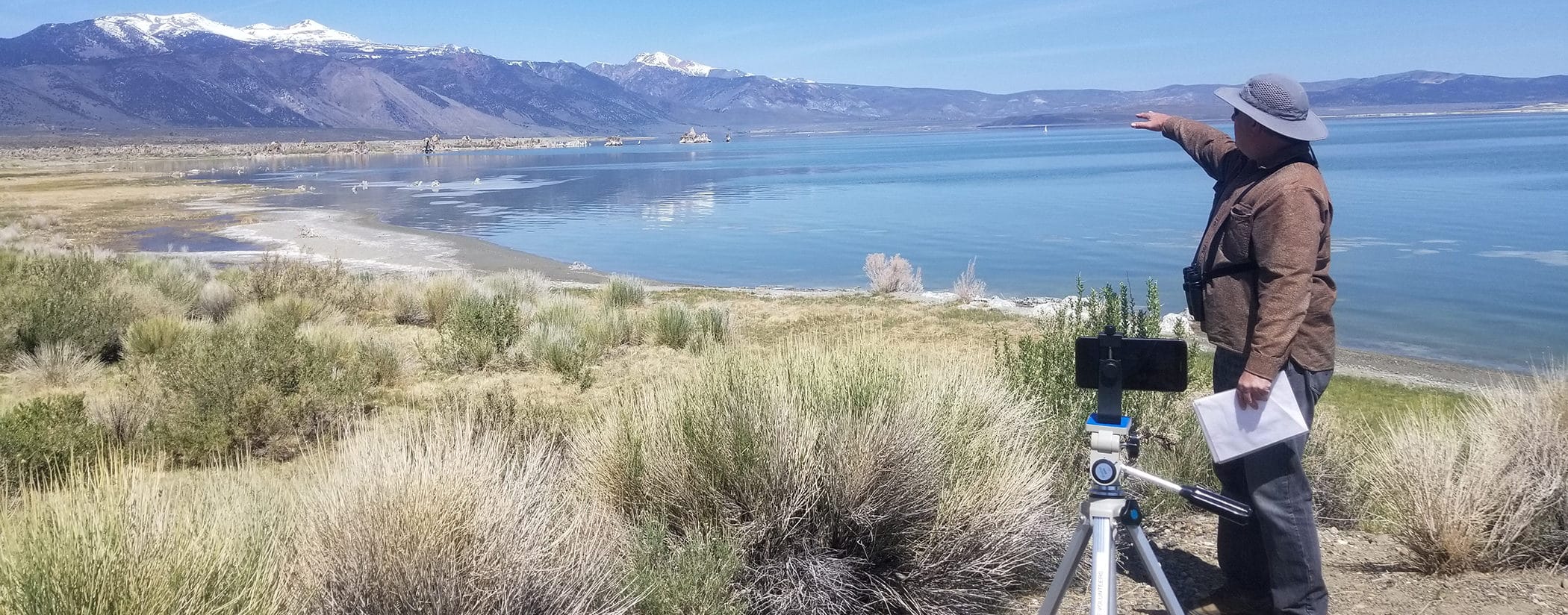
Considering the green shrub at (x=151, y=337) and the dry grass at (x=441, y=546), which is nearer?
the dry grass at (x=441, y=546)

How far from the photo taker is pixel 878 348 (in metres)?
4.85

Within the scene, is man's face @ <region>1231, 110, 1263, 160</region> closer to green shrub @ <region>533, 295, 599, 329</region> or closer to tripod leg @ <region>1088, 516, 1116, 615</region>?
tripod leg @ <region>1088, 516, 1116, 615</region>

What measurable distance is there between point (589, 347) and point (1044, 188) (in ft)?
144

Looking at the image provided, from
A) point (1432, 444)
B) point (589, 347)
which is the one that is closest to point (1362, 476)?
point (1432, 444)

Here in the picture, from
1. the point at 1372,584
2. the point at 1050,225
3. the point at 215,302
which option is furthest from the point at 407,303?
the point at 1050,225

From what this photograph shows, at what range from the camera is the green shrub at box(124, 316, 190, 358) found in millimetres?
8961

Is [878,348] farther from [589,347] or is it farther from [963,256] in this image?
[963,256]

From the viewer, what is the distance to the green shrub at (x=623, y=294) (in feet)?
50.1

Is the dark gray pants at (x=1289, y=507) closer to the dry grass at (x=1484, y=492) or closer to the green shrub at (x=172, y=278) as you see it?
the dry grass at (x=1484, y=492)

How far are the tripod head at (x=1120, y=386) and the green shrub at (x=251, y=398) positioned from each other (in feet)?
14.3

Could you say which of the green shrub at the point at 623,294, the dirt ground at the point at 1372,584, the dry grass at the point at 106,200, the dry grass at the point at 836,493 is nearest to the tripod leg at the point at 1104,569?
the dry grass at the point at 836,493

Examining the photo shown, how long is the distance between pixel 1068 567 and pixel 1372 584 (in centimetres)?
186

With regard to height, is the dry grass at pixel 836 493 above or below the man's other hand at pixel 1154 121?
below

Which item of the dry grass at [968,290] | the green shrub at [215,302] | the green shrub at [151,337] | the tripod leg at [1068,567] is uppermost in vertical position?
the tripod leg at [1068,567]
